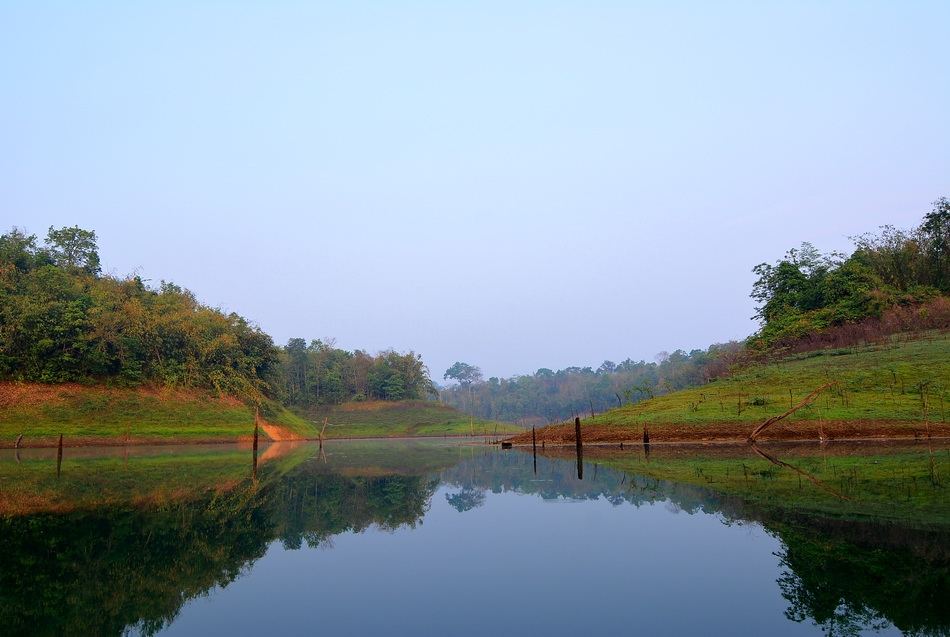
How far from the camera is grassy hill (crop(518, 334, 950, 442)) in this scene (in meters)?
40.8

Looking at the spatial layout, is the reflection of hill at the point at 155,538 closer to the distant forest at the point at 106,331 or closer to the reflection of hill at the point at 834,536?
the reflection of hill at the point at 834,536

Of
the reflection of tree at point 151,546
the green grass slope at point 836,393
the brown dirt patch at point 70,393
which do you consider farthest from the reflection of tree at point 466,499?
the brown dirt patch at point 70,393

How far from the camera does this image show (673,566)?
511 inches

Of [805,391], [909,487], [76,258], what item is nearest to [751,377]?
[805,391]

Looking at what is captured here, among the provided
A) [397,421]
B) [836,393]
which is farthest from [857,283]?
[397,421]

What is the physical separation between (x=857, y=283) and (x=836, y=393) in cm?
3368

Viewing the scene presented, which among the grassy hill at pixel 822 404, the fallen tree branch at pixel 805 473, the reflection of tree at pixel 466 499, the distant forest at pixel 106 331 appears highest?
the distant forest at pixel 106 331

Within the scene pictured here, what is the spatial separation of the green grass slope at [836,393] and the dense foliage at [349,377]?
288ft

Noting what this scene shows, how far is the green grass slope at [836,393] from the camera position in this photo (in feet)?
138

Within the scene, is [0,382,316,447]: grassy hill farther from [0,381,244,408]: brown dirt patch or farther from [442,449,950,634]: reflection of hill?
[442,449,950,634]: reflection of hill

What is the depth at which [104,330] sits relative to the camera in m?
79.5

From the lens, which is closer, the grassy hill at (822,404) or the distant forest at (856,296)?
the grassy hill at (822,404)

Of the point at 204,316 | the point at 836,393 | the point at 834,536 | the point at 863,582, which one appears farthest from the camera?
the point at 204,316

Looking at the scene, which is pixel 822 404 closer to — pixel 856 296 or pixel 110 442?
pixel 856 296
